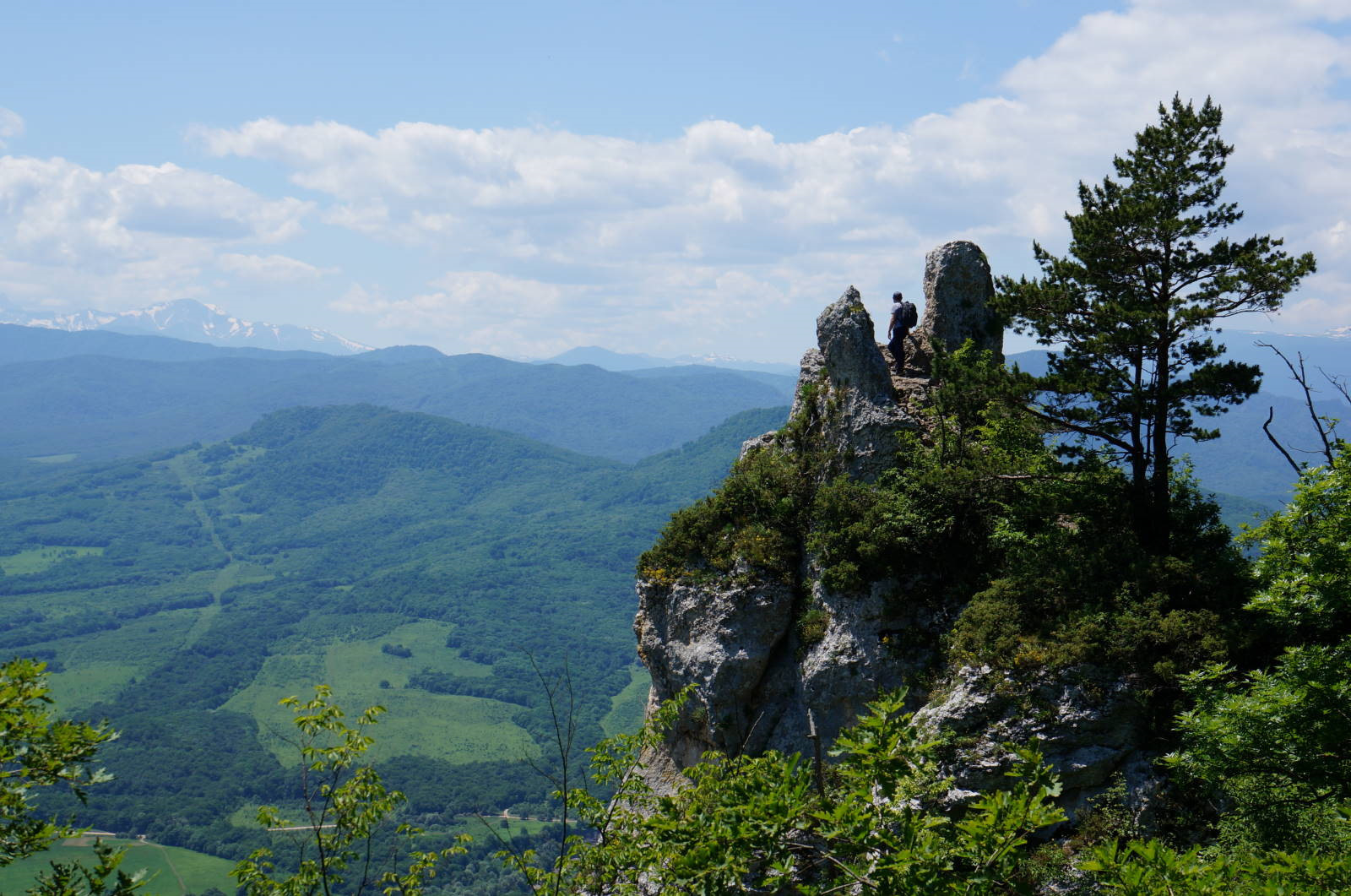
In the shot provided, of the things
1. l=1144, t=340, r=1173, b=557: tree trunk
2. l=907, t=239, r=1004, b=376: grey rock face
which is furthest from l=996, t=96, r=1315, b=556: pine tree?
l=907, t=239, r=1004, b=376: grey rock face

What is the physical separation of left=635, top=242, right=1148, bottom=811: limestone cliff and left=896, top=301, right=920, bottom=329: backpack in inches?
25.7

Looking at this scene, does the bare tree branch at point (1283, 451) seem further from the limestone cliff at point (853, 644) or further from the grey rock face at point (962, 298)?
the grey rock face at point (962, 298)

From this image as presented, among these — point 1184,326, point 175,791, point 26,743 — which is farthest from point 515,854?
point 175,791

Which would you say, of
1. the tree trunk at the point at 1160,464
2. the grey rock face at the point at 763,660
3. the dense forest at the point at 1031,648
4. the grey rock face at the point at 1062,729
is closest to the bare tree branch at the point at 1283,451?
the dense forest at the point at 1031,648

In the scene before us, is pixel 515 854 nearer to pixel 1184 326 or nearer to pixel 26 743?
pixel 26 743

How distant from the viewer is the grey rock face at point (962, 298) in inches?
1101

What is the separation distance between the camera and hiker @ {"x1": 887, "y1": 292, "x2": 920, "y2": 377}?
28328 millimetres

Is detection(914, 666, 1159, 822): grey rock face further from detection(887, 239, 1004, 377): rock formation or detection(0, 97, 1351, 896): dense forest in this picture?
detection(887, 239, 1004, 377): rock formation

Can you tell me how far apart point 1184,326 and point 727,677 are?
14.2 meters

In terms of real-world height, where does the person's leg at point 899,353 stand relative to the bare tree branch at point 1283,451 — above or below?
above

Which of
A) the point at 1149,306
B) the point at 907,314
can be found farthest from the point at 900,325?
the point at 1149,306

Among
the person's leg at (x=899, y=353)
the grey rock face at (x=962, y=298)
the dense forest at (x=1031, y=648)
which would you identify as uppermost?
the grey rock face at (x=962, y=298)

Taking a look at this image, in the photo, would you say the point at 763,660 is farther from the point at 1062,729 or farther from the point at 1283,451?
the point at 1283,451

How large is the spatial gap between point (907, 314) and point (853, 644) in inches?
475
